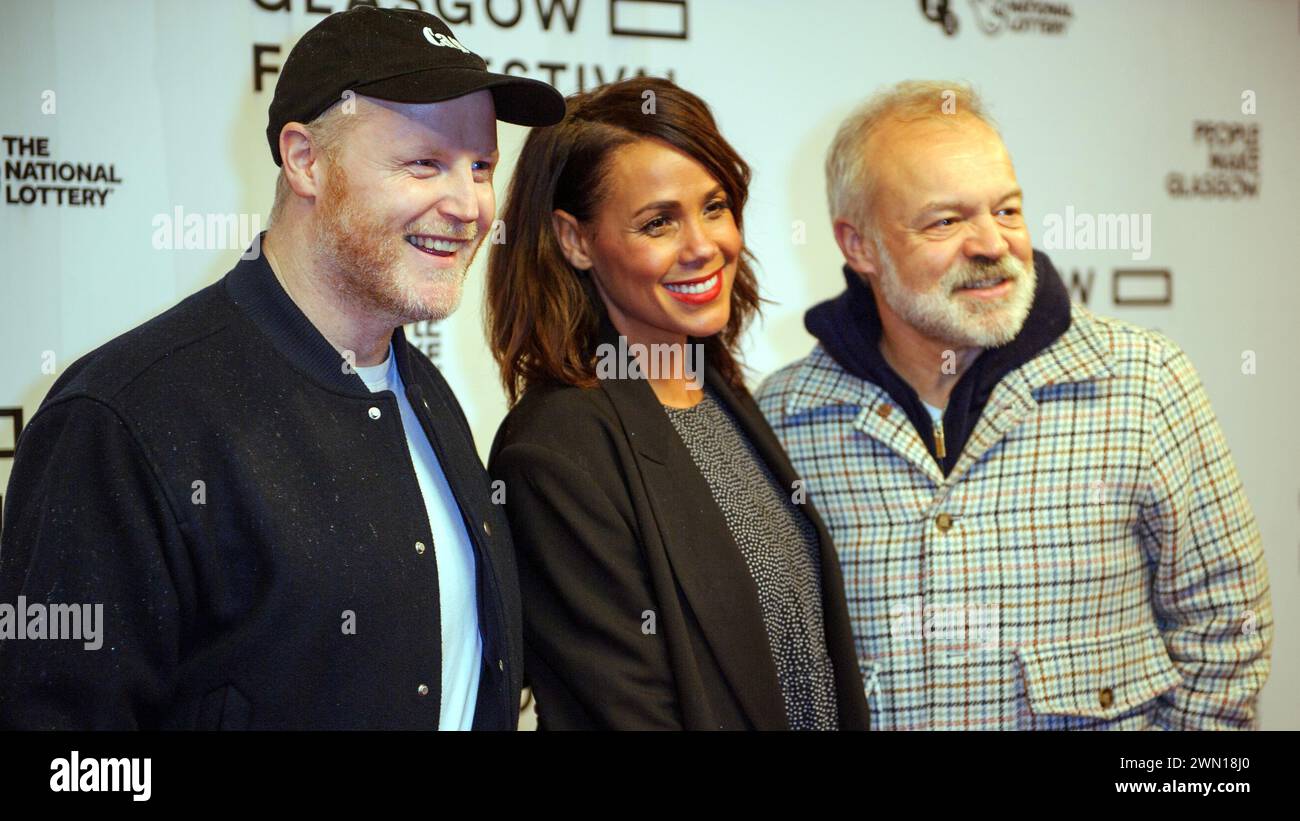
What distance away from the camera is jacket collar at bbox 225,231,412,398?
4.83 ft

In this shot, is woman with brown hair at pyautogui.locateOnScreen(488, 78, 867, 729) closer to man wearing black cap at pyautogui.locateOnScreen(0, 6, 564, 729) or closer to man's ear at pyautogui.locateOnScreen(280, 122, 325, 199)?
man wearing black cap at pyautogui.locateOnScreen(0, 6, 564, 729)

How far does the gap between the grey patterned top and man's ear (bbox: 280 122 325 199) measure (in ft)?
2.29

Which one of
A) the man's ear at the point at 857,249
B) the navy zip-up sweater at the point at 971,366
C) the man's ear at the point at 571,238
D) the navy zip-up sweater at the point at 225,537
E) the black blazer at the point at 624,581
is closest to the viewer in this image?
the navy zip-up sweater at the point at 225,537

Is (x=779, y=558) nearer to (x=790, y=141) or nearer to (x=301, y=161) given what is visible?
(x=301, y=161)

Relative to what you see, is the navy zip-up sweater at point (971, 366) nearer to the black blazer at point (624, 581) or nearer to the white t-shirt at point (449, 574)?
the black blazer at point (624, 581)

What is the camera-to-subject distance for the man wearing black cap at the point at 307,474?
1272 mm

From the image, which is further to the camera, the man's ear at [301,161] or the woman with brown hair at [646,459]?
the woman with brown hair at [646,459]

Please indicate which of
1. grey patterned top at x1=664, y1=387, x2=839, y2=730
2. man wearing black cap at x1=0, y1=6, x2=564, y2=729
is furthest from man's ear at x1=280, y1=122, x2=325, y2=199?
grey patterned top at x1=664, y1=387, x2=839, y2=730

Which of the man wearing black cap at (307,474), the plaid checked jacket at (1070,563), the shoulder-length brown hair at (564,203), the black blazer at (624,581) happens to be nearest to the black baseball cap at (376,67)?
the man wearing black cap at (307,474)

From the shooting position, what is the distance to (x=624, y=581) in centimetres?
169

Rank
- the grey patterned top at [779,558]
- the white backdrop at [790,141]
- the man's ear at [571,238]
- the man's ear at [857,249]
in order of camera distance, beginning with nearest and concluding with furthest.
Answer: the grey patterned top at [779,558], the man's ear at [571,238], the man's ear at [857,249], the white backdrop at [790,141]

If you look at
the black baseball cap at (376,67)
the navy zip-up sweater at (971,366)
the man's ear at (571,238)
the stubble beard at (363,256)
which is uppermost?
the black baseball cap at (376,67)

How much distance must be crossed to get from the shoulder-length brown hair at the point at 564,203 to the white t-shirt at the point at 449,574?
30cm
